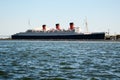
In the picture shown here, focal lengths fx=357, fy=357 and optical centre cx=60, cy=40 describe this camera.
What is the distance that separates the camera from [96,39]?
156000 mm

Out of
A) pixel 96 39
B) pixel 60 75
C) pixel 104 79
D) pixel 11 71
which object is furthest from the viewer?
pixel 96 39

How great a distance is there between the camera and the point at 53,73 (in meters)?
24.1

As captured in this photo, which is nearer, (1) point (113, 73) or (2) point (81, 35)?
(1) point (113, 73)

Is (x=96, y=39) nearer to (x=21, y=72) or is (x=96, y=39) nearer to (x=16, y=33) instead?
(x=16, y=33)

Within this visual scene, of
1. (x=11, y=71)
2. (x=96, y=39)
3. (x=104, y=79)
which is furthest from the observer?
(x=96, y=39)

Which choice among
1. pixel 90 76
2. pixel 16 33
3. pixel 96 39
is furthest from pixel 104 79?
pixel 16 33

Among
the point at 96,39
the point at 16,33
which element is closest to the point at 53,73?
the point at 96,39

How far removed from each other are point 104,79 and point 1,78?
6.28 m

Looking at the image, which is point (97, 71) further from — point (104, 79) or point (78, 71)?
point (104, 79)

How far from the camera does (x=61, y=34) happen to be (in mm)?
162375

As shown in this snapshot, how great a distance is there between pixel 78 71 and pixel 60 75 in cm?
241

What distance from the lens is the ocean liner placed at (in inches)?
6161

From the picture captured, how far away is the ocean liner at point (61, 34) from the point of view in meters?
156

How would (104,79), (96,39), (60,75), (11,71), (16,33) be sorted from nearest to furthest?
(104,79), (60,75), (11,71), (96,39), (16,33)
